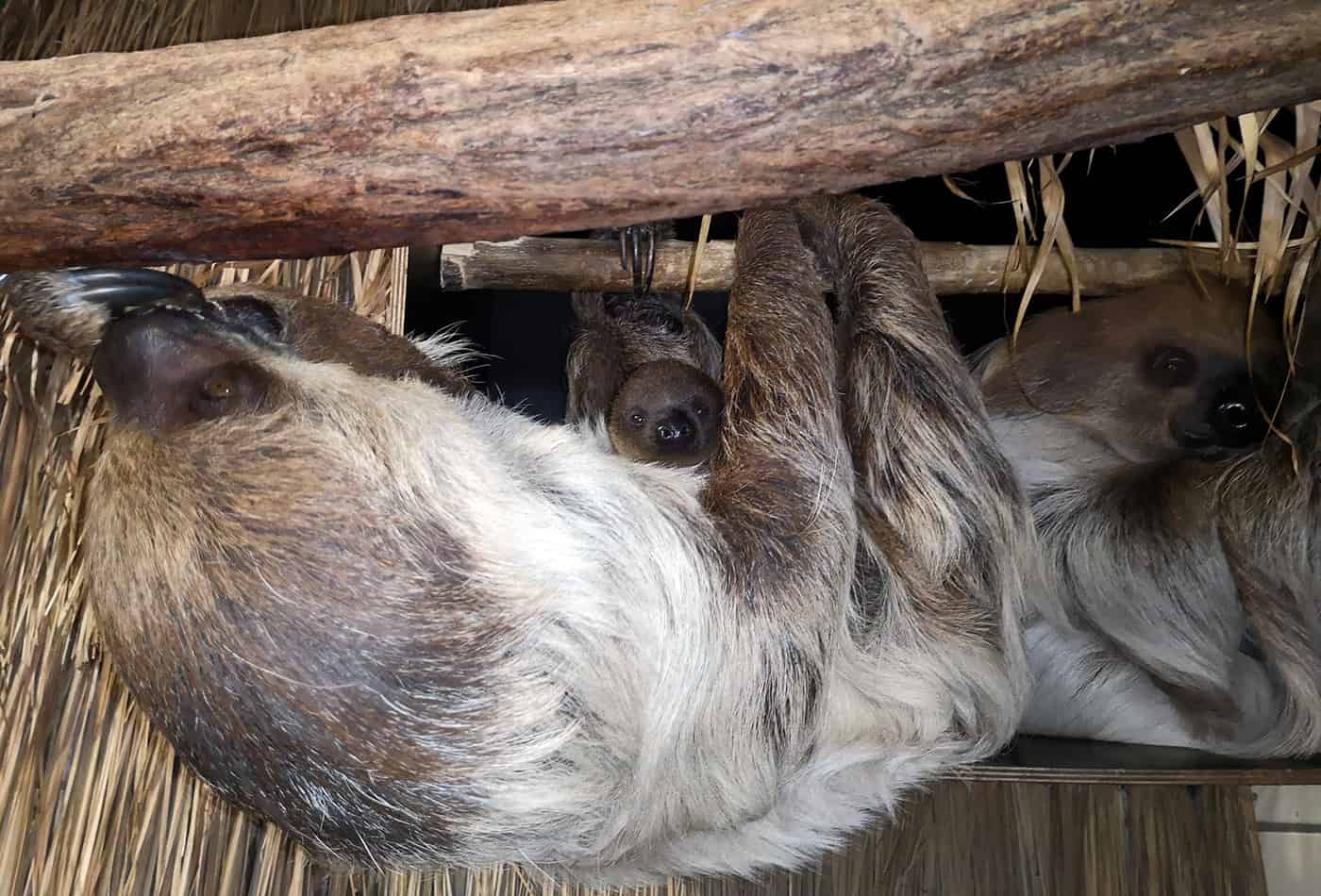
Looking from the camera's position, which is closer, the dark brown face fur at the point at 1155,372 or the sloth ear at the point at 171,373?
the sloth ear at the point at 171,373

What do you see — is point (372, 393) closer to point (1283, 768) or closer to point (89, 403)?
point (89, 403)

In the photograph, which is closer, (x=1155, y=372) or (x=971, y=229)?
(x=1155, y=372)

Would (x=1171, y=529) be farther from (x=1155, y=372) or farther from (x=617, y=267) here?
(x=617, y=267)

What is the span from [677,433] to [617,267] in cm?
65

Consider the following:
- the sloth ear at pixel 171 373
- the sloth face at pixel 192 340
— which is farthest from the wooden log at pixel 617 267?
the sloth ear at pixel 171 373

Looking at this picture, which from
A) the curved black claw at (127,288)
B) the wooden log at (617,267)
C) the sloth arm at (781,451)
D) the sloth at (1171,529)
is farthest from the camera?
the sloth at (1171,529)

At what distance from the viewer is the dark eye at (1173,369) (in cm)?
461

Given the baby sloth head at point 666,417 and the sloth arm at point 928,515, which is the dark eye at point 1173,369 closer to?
the sloth arm at point 928,515

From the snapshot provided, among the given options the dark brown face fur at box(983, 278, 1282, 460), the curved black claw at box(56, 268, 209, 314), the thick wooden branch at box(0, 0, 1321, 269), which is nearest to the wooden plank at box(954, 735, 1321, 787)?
the dark brown face fur at box(983, 278, 1282, 460)

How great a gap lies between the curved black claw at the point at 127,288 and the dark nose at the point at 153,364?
209mm

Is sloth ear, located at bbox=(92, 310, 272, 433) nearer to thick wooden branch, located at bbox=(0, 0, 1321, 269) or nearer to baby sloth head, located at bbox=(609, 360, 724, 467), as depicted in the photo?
thick wooden branch, located at bbox=(0, 0, 1321, 269)

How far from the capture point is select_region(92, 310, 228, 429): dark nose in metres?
2.55

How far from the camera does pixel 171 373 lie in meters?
2.57

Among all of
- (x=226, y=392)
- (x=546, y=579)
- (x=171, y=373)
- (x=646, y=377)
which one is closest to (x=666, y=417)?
(x=646, y=377)
